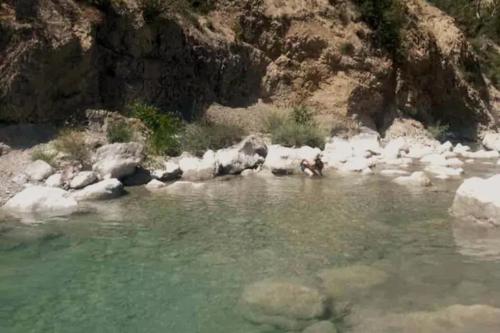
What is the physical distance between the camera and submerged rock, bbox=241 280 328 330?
5785 mm

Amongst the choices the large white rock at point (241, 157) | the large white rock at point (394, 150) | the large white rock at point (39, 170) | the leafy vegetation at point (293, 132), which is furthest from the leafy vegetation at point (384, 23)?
the large white rock at point (39, 170)

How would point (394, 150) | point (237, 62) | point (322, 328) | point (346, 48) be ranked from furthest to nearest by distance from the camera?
point (346, 48)
point (237, 62)
point (394, 150)
point (322, 328)

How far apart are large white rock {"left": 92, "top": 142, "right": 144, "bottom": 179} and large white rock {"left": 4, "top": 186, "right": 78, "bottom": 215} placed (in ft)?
7.19

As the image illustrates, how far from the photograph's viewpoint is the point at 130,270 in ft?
24.3

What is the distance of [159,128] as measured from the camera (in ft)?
53.8

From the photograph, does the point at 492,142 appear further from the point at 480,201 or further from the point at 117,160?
the point at 117,160

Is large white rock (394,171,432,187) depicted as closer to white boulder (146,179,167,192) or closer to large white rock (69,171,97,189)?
white boulder (146,179,167,192)

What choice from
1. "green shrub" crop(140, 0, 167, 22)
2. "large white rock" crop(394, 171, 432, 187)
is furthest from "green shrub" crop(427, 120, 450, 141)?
"green shrub" crop(140, 0, 167, 22)

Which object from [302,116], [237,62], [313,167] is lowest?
[313,167]

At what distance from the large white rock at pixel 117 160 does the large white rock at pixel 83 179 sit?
31 centimetres

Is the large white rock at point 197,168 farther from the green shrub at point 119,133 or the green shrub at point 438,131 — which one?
the green shrub at point 438,131

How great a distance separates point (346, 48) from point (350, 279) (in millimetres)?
17286

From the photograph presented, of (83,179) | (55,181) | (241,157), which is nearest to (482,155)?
(241,157)

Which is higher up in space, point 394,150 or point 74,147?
point 74,147
